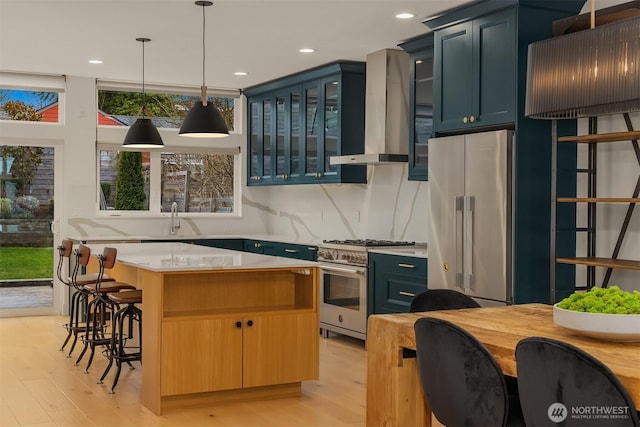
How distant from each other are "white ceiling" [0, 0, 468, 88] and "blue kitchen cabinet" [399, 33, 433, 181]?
13 centimetres

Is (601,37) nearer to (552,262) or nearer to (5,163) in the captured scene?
(552,262)

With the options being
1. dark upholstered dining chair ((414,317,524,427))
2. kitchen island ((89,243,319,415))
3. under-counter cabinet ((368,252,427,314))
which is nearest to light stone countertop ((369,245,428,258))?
under-counter cabinet ((368,252,427,314))

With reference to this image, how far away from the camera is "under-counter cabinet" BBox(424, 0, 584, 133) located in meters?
4.91

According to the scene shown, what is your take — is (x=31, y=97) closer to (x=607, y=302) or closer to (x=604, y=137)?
(x=604, y=137)

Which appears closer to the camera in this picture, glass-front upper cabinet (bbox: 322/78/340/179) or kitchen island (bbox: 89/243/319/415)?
kitchen island (bbox: 89/243/319/415)

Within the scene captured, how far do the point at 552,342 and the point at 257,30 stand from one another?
4316mm

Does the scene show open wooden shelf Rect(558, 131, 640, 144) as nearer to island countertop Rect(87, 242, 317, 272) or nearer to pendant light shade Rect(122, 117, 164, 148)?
island countertop Rect(87, 242, 317, 272)

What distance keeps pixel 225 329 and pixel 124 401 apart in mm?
812

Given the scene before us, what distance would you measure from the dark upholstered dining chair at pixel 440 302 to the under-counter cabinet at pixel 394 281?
2069 mm

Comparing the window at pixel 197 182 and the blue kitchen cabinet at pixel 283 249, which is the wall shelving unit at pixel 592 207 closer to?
the blue kitchen cabinet at pixel 283 249

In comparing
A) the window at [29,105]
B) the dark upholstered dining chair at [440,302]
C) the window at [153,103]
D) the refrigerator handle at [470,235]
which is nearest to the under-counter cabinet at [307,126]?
the window at [153,103]

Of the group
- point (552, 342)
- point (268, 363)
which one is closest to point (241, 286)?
point (268, 363)

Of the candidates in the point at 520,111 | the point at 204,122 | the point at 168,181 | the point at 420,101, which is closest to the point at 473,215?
the point at 520,111

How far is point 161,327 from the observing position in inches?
180
